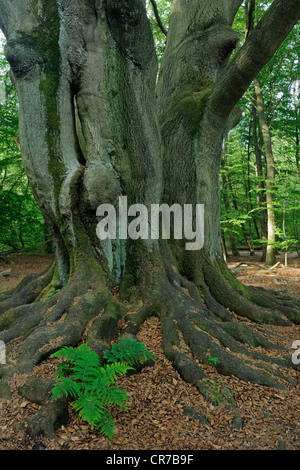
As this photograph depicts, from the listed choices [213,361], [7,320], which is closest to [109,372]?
[213,361]

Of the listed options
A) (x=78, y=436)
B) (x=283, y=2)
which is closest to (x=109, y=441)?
(x=78, y=436)

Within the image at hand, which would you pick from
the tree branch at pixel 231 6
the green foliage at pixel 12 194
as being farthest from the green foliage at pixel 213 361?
the green foliage at pixel 12 194

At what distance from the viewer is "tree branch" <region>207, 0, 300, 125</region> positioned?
12.5ft

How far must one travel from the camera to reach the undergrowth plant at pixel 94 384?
2.24m

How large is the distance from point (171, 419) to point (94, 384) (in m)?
0.69

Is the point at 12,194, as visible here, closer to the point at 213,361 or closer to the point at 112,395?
the point at 213,361

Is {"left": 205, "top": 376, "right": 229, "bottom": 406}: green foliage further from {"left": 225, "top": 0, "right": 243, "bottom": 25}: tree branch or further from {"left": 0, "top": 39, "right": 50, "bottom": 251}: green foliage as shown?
{"left": 0, "top": 39, "right": 50, "bottom": 251}: green foliage

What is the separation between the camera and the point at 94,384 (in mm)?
2404

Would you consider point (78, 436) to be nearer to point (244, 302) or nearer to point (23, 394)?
point (23, 394)

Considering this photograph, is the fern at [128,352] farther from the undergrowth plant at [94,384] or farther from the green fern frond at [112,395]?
the green fern frond at [112,395]

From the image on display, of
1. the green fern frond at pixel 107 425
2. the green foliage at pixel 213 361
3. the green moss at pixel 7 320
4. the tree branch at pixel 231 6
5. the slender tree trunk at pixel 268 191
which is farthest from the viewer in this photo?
the slender tree trunk at pixel 268 191

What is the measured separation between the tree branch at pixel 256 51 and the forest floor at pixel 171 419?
384cm

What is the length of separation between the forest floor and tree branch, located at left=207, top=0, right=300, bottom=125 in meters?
3.84

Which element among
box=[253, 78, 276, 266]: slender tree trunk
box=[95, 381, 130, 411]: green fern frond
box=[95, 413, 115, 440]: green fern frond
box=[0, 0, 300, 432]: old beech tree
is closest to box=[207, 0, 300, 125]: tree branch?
box=[0, 0, 300, 432]: old beech tree
